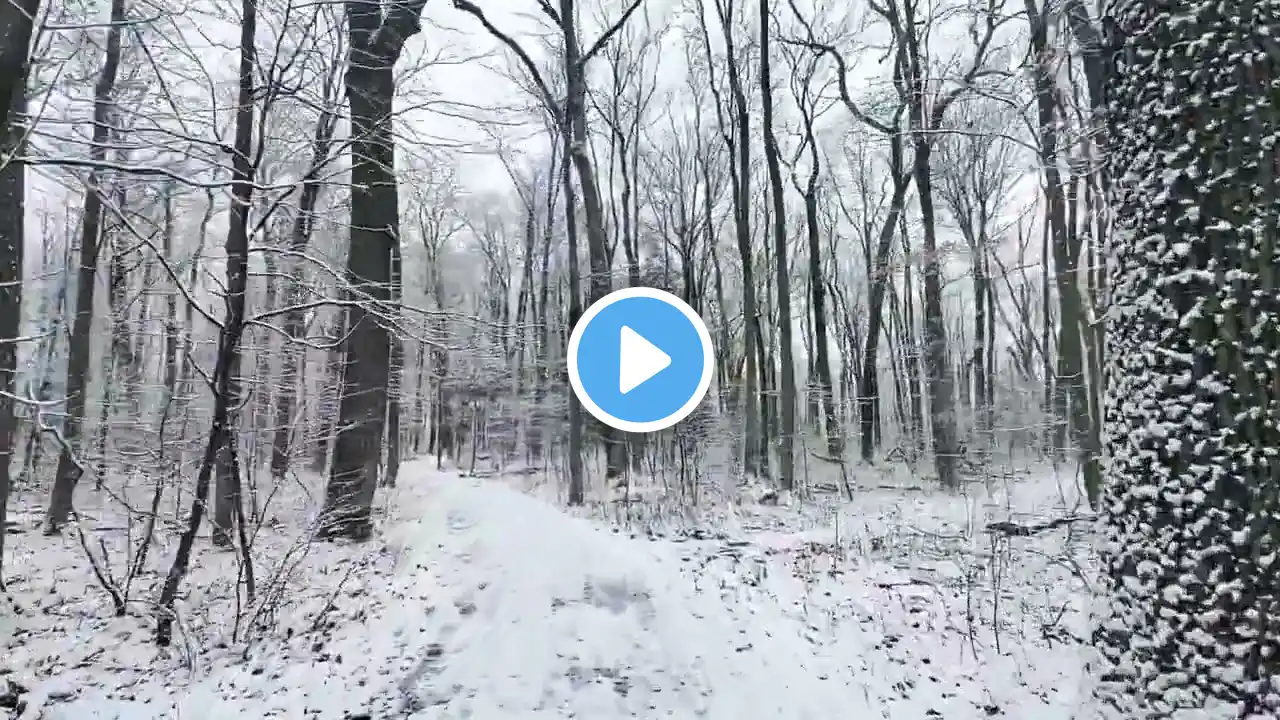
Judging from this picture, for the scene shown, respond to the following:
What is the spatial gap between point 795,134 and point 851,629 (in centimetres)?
1479

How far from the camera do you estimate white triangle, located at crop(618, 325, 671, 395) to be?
6355 mm

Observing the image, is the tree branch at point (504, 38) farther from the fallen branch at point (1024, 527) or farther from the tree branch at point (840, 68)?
the fallen branch at point (1024, 527)

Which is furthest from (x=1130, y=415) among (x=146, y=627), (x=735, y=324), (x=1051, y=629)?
(x=735, y=324)

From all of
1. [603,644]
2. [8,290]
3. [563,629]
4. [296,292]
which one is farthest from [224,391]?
[603,644]

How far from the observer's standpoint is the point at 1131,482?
2.42m

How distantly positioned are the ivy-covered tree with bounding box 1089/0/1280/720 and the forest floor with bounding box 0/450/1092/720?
156 cm

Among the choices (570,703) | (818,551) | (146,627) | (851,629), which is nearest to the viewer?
(570,703)

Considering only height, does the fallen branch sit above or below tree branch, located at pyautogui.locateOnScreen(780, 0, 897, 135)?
below

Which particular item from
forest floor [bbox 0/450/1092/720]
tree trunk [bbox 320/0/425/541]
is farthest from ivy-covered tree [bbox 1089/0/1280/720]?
tree trunk [bbox 320/0/425/541]

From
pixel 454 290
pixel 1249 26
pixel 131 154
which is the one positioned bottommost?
pixel 1249 26

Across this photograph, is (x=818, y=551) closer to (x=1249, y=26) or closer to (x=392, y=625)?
(x=392, y=625)

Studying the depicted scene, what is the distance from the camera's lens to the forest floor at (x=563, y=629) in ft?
13.0

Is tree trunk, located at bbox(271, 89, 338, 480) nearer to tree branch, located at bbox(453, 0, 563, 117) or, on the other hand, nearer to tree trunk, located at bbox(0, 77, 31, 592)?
tree trunk, located at bbox(0, 77, 31, 592)

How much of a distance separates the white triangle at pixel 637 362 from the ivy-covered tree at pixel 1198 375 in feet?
13.9
